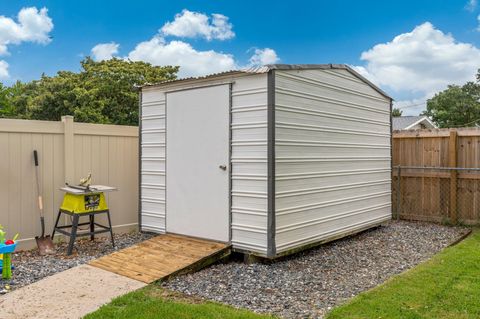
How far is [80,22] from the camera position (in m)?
10.9

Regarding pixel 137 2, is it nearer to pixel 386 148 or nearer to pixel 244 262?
pixel 386 148

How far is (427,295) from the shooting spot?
3387 millimetres

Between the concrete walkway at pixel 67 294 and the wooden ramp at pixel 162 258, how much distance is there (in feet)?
0.56

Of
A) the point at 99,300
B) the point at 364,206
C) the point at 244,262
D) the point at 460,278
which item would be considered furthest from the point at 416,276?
the point at 99,300

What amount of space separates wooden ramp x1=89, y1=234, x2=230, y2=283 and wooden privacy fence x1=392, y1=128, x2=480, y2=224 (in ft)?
14.2

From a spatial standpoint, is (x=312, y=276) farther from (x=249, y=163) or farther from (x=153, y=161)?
(x=153, y=161)

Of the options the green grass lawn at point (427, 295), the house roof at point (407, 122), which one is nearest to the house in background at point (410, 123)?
the house roof at point (407, 122)

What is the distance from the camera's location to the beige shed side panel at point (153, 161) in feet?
17.9

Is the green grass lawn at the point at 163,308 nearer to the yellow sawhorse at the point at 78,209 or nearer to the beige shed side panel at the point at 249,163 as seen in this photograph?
the beige shed side panel at the point at 249,163

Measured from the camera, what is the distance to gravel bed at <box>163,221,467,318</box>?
11.0 feet

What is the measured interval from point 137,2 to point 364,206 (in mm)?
6758

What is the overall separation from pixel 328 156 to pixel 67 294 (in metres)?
3.50

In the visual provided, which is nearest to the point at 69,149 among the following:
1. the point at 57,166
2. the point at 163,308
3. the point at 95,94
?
the point at 57,166

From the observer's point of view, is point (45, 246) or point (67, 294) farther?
point (45, 246)
